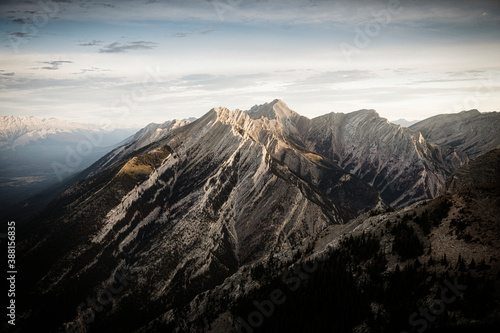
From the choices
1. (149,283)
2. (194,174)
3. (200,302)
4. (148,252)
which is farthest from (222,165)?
(200,302)

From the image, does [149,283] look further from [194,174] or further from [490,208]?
[490,208]

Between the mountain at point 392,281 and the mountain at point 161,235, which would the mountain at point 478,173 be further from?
the mountain at point 161,235

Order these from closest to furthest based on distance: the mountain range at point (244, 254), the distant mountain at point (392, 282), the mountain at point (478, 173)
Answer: the distant mountain at point (392, 282), the mountain range at point (244, 254), the mountain at point (478, 173)

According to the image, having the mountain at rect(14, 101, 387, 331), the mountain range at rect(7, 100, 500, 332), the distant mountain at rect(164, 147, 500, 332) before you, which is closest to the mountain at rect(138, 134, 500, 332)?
the distant mountain at rect(164, 147, 500, 332)

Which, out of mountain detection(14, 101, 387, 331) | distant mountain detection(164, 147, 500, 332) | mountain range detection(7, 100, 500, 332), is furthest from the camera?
mountain detection(14, 101, 387, 331)

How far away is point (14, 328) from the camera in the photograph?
386ft

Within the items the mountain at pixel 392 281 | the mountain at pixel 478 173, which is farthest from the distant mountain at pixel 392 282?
the mountain at pixel 478 173

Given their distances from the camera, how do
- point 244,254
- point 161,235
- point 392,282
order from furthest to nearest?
point 161,235 → point 244,254 → point 392,282

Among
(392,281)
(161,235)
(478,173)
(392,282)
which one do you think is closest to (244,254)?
(161,235)

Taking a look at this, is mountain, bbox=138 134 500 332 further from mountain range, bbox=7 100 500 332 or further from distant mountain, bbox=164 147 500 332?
mountain range, bbox=7 100 500 332

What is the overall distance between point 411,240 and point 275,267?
43.6m

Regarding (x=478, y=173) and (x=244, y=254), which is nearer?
(x=478, y=173)

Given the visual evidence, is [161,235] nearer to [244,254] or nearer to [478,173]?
[244,254]

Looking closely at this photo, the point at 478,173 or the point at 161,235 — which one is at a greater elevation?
the point at 478,173
